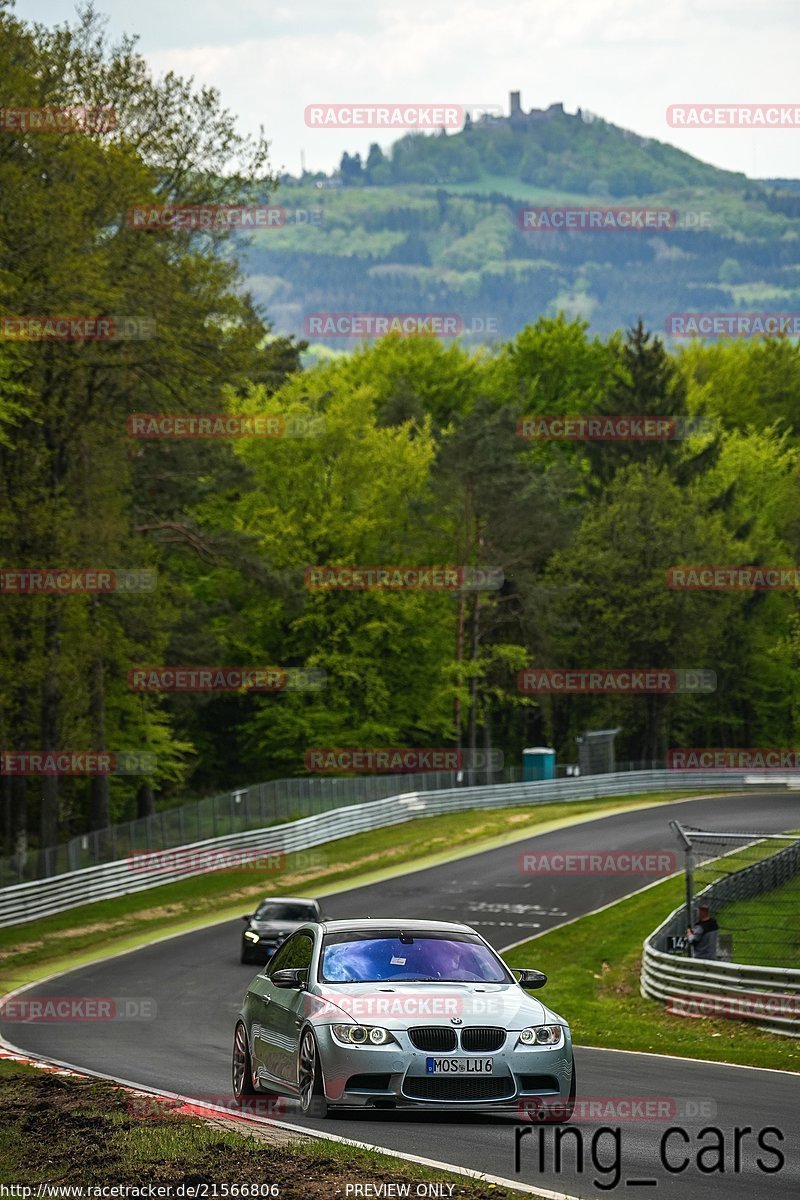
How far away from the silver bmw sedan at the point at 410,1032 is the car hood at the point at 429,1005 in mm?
11

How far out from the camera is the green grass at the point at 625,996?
19359 mm

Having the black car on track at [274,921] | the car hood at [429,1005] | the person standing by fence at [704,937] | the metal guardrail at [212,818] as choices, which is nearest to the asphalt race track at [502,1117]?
the black car on track at [274,921]

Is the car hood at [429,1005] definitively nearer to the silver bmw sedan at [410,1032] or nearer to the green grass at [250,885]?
the silver bmw sedan at [410,1032]

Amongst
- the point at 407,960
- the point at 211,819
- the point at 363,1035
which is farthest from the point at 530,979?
the point at 211,819

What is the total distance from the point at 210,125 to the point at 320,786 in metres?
21.6

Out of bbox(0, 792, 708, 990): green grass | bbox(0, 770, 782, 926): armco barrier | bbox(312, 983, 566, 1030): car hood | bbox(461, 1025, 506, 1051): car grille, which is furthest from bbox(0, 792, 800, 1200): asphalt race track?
bbox(0, 770, 782, 926): armco barrier

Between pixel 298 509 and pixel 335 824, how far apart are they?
17377 mm

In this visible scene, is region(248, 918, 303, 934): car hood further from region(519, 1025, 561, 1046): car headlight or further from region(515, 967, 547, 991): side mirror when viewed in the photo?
region(519, 1025, 561, 1046): car headlight

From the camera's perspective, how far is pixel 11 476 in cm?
4238

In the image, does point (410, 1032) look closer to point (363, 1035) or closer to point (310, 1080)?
point (363, 1035)

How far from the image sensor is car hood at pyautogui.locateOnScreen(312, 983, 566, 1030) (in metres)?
11.3

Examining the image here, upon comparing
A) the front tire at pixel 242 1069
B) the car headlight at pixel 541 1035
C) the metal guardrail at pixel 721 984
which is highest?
the car headlight at pixel 541 1035

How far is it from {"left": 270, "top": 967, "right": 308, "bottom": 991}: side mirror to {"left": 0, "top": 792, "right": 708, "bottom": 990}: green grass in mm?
20118

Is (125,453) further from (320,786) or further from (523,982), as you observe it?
(523,982)
